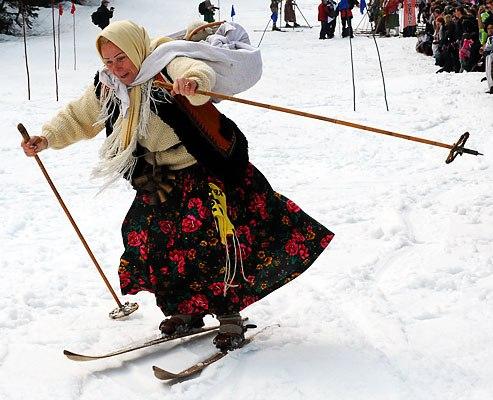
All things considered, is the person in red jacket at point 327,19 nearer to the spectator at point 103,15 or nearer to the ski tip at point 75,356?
the spectator at point 103,15

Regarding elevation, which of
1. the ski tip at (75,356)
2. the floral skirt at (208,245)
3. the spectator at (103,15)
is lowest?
the ski tip at (75,356)

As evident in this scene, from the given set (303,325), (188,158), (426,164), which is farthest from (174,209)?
(426,164)

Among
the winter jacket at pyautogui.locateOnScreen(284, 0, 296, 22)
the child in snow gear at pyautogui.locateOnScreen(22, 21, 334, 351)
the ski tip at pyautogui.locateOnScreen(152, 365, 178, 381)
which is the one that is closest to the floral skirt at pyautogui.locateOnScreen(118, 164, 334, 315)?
the child in snow gear at pyautogui.locateOnScreen(22, 21, 334, 351)

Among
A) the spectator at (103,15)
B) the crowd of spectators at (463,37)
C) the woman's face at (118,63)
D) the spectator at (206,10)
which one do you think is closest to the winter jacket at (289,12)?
the spectator at (206,10)

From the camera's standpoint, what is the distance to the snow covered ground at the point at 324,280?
292cm

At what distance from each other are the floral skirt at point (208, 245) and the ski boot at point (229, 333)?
0.04 meters

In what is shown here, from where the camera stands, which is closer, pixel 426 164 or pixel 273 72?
pixel 426 164

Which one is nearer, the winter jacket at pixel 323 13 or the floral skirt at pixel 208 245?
the floral skirt at pixel 208 245

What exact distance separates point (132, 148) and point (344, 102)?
25.7ft

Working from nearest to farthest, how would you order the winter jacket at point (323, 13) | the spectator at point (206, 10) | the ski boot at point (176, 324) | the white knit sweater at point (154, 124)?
the white knit sweater at point (154, 124) < the ski boot at point (176, 324) < the spectator at point (206, 10) < the winter jacket at point (323, 13)

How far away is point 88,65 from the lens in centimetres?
1512

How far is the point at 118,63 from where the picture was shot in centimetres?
293

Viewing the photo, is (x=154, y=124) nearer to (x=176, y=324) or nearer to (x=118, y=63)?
(x=118, y=63)

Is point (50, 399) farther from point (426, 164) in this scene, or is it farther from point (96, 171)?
point (426, 164)
